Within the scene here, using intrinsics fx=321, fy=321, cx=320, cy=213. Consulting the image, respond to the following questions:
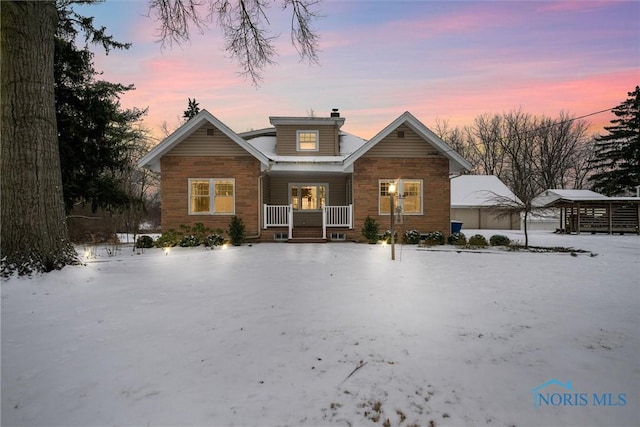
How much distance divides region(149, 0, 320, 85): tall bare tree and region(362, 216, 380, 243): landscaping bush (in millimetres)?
7197

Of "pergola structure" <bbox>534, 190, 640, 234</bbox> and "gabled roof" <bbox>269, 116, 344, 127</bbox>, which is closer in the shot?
"gabled roof" <bbox>269, 116, 344, 127</bbox>

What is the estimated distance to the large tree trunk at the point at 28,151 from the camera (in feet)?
20.0

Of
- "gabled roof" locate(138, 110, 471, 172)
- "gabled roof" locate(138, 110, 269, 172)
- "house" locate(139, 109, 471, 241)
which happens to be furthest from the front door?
"gabled roof" locate(138, 110, 269, 172)

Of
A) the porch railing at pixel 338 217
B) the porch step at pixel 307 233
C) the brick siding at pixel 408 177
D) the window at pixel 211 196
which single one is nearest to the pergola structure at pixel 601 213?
the brick siding at pixel 408 177

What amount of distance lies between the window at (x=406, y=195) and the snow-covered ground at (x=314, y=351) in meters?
8.33

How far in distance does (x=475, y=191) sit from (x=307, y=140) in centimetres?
1766

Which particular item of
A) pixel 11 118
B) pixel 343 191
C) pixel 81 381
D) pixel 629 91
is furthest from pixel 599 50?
pixel 629 91

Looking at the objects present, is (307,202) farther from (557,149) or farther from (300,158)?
Answer: (557,149)

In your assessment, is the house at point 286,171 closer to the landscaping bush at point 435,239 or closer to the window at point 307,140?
the landscaping bush at point 435,239

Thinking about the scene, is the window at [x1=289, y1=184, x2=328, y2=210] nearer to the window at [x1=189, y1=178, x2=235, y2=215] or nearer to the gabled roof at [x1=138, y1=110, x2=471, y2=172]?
the gabled roof at [x1=138, y1=110, x2=471, y2=172]

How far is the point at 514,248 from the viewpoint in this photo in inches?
504

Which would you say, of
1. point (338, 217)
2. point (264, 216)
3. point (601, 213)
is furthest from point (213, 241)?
point (601, 213)

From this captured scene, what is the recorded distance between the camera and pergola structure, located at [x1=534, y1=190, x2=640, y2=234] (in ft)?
75.7

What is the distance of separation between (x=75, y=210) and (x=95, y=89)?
7151 millimetres
